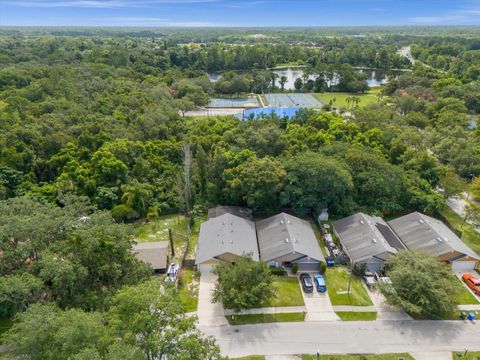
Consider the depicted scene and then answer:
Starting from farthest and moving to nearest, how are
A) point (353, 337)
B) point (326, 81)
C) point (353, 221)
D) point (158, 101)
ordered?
point (326, 81) < point (158, 101) < point (353, 221) < point (353, 337)

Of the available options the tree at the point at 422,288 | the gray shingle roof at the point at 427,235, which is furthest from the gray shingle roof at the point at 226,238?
the gray shingle roof at the point at 427,235

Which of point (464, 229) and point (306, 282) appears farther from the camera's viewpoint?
point (464, 229)

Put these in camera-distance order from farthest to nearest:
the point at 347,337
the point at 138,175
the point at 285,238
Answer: the point at 138,175
the point at 285,238
the point at 347,337

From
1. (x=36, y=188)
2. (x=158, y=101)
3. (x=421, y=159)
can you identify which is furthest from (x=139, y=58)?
(x=421, y=159)

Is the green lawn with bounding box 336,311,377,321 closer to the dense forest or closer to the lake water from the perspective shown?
the dense forest

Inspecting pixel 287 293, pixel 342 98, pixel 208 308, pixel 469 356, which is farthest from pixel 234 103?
pixel 469 356

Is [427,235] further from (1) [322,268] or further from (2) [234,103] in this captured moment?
(2) [234,103]

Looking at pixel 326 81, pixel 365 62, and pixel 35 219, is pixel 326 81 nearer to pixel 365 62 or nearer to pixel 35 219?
pixel 365 62
